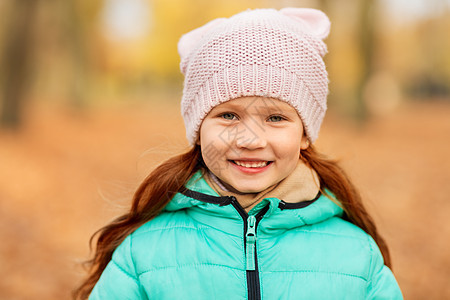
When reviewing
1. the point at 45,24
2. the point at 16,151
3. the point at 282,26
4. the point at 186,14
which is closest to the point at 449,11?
the point at 186,14

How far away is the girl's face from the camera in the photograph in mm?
2113

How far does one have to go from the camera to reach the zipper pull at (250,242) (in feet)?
6.96

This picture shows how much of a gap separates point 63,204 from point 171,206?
578 centimetres

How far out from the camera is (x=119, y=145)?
13273mm

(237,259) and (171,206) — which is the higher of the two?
(171,206)

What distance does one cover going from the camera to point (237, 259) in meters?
2.14

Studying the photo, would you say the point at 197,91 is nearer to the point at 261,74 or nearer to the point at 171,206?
the point at 261,74

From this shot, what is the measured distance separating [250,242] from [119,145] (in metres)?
11.6

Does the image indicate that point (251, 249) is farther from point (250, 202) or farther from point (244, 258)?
point (250, 202)

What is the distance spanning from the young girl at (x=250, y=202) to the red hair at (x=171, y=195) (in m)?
0.01

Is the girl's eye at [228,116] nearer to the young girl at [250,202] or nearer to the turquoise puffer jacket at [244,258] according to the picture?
the young girl at [250,202]

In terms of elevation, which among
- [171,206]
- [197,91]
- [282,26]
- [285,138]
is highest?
[282,26]

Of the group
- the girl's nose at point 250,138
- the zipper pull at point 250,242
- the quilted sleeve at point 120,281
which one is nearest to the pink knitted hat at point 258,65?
the girl's nose at point 250,138

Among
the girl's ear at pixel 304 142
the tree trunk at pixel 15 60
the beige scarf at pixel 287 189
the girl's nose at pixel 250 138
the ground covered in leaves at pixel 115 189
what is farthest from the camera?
the tree trunk at pixel 15 60
